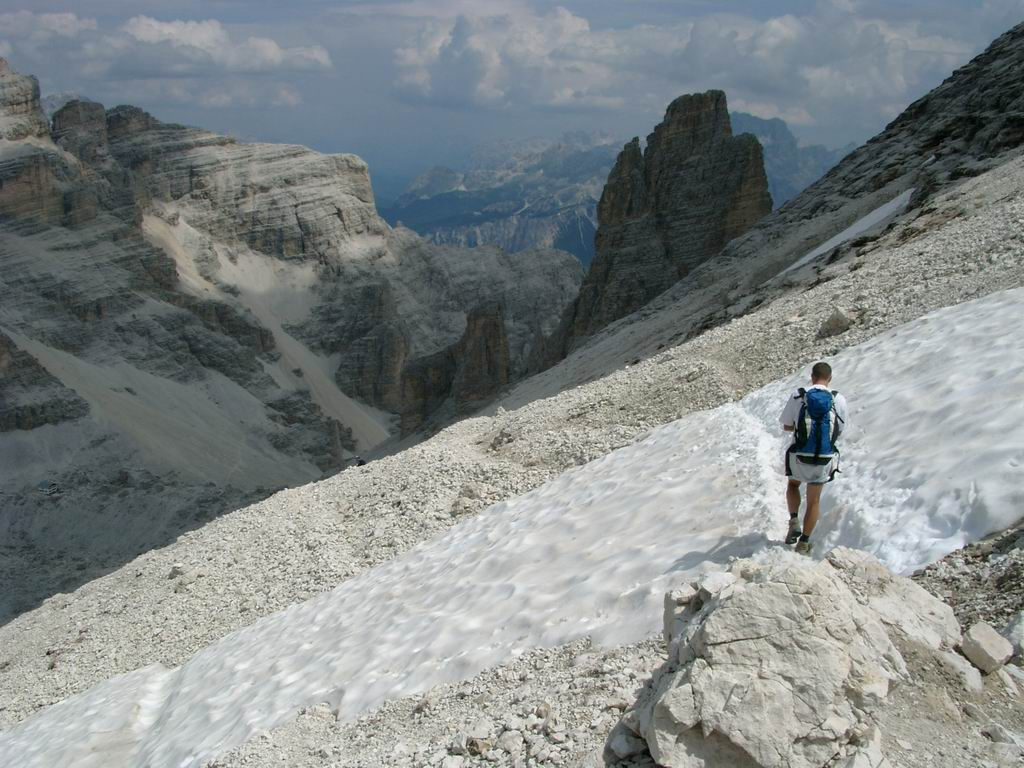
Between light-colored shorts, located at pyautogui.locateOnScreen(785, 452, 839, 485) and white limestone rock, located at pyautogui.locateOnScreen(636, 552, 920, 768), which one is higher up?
light-colored shorts, located at pyautogui.locateOnScreen(785, 452, 839, 485)

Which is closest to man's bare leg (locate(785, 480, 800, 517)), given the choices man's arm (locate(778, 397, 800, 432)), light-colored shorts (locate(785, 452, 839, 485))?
light-colored shorts (locate(785, 452, 839, 485))

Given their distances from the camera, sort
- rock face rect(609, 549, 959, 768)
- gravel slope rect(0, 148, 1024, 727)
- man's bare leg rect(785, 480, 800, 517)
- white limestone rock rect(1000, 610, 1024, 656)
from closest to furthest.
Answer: rock face rect(609, 549, 959, 768) → white limestone rock rect(1000, 610, 1024, 656) → man's bare leg rect(785, 480, 800, 517) → gravel slope rect(0, 148, 1024, 727)

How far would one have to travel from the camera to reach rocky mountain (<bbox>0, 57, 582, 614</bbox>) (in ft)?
251

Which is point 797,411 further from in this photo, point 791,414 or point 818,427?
point 818,427

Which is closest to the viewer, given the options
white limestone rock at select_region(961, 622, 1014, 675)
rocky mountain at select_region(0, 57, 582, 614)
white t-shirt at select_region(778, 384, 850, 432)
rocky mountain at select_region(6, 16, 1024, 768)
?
rocky mountain at select_region(6, 16, 1024, 768)

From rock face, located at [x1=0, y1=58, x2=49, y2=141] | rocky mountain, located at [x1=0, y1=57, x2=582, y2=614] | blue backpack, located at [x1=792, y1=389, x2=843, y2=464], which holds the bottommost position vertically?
rocky mountain, located at [x1=0, y1=57, x2=582, y2=614]

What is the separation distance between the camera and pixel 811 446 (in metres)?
9.88

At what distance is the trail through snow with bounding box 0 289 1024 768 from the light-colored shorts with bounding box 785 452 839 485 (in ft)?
1.57

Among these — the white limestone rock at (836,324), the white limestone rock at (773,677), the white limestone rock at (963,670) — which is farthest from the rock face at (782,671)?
the white limestone rock at (836,324)

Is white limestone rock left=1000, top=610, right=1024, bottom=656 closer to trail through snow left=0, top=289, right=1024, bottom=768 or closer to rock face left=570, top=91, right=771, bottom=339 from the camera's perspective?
trail through snow left=0, top=289, right=1024, bottom=768

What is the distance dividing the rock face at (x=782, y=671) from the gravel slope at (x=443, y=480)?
10.5 m

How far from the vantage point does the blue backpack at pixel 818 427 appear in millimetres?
9805

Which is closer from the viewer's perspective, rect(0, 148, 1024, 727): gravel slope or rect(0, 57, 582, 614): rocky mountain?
rect(0, 148, 1024, 727): gravel slope

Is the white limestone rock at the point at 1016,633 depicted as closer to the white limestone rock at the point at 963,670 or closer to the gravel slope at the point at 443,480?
the white limestone rock at the point at 963,670
